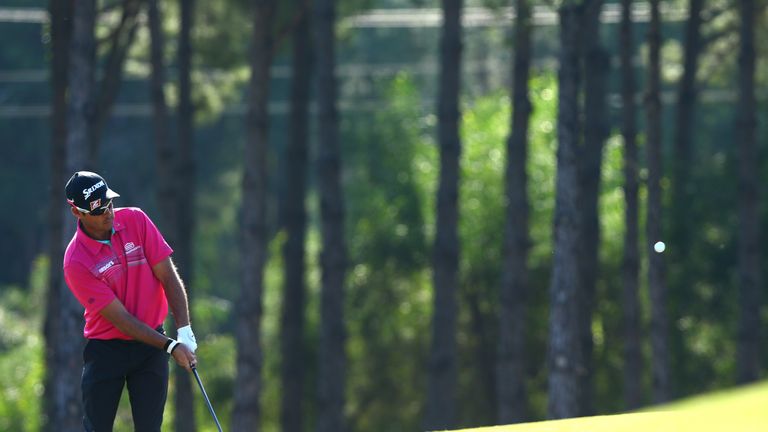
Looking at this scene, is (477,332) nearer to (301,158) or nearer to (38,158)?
(301,158)

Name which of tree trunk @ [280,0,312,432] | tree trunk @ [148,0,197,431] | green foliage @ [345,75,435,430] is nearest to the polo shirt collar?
tree trunk @ [148,0,197,431]

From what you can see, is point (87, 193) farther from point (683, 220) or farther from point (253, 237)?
point (683, 220)

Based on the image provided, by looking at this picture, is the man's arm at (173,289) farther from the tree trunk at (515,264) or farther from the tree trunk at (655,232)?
the tree trunk at (515,264)

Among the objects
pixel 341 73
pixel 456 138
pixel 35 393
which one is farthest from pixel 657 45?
pixel 341 73

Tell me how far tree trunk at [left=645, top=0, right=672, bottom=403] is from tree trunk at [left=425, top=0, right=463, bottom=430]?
2756mm

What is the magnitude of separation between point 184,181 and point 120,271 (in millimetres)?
17841

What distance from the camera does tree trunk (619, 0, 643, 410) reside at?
73.2 ft

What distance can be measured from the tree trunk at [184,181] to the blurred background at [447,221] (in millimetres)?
52

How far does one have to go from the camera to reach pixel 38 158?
50188 millimetres

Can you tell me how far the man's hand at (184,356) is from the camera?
803cm

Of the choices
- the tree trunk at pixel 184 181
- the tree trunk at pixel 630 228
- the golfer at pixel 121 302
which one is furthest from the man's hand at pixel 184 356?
the tree trunk at pixel 184 181

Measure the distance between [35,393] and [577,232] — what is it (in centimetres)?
1754

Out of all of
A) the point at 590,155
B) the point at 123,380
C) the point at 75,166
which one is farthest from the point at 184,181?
the point at 123,380

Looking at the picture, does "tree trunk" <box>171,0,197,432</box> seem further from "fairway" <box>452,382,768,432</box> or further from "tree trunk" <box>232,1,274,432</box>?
"fairway" <box>452,382,768,432</box>
